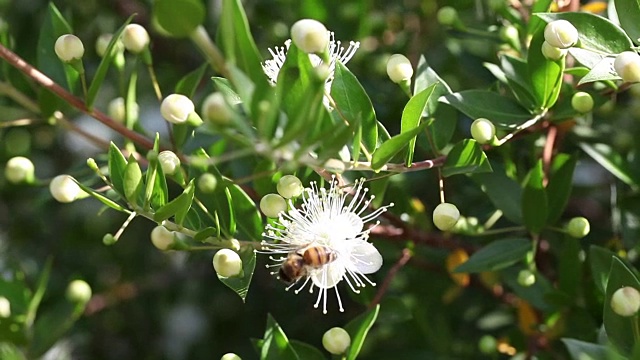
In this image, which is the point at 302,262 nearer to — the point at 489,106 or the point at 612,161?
→ the point at 489,106

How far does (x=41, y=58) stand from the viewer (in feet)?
4.31

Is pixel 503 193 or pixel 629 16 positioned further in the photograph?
pixel 503 193

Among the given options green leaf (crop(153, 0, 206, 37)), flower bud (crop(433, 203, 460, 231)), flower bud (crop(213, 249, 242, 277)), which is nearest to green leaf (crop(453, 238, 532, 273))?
flower bud (crop(433, 203, 460, 231))

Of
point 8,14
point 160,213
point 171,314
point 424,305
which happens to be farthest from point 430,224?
point 8,14

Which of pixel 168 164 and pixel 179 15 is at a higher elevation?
pixel 179 15

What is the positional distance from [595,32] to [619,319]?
36cm

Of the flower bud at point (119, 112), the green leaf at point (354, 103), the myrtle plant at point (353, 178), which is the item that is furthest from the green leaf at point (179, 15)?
the flower bud at point (119, 112)

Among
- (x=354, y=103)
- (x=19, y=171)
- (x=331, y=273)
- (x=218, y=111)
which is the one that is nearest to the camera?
(x=218, y=111)

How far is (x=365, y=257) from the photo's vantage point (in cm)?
113

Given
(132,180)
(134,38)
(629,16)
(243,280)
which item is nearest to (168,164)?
(132,180)

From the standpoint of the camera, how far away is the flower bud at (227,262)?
99cm

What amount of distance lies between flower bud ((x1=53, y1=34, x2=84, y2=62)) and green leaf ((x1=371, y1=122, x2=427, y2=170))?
45 cm

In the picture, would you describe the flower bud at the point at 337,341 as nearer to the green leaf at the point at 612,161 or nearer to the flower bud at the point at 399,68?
the flower bud at the point at 399,68

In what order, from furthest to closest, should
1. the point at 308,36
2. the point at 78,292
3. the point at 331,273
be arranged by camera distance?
the point at 78,292 → the point at 331,273 → the point at 308,36
